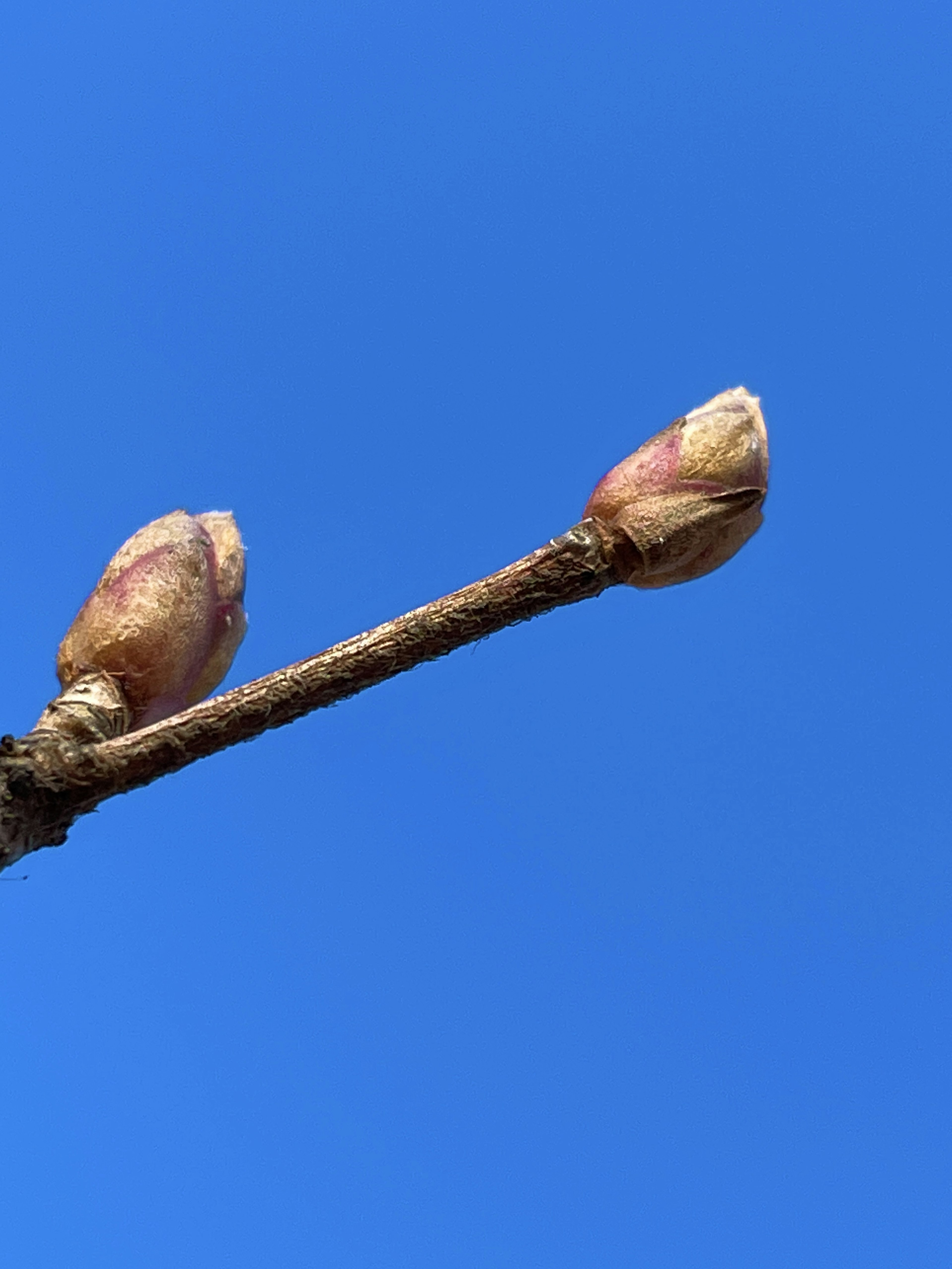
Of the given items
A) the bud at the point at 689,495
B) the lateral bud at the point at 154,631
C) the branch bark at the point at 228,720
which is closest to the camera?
the branch bark at the point at 228,720

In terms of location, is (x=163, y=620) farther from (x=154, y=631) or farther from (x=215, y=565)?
(x=215, y=565)

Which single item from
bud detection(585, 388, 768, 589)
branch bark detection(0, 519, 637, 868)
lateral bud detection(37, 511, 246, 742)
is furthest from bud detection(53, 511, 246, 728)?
bud detection(585, 388, 768, 589)

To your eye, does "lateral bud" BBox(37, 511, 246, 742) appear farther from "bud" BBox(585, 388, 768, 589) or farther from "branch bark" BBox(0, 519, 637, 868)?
"bud" BBox(585, 388, 768, 589)

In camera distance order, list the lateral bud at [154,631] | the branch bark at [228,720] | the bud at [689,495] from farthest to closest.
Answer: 1. the lateral bud at [154,631]
2. the bud at [689,495]
3. the branch bark at [228,720]

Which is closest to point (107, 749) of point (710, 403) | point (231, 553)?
point (231, 553)

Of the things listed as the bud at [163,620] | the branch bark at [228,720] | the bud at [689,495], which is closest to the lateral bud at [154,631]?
the bud at [163,620]

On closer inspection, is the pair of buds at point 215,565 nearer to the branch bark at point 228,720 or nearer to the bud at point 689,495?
the bud at point 689,495
